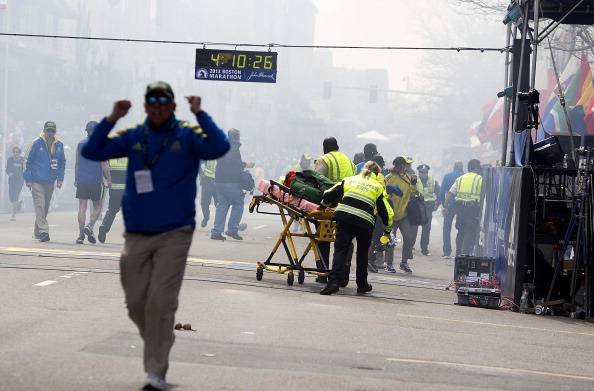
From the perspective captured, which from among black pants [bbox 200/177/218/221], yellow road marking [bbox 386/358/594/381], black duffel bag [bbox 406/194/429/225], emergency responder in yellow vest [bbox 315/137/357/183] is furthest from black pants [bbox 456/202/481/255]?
yellow road marking [bbox 386/358/594/381]

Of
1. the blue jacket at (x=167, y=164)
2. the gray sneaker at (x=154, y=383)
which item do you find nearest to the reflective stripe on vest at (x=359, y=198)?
the blue jacket at (x=167, y=164)

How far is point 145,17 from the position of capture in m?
92.8

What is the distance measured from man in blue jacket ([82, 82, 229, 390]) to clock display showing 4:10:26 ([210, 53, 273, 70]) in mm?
21085

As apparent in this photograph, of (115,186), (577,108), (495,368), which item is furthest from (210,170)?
(495,368)

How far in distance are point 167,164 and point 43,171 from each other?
14.5 meters

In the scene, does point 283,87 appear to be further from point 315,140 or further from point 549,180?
point 549,180

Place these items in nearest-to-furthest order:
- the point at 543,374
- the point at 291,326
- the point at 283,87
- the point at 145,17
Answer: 1. the point at 543,374
2. the point at 291,326
3. the point at 145,17
4. the point at 283,87

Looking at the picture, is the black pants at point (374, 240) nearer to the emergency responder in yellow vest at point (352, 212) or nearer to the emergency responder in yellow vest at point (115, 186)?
the emergency responder in yellow vest at point (115, 186)

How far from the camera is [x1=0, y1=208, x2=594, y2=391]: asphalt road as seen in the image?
9055 millimetres

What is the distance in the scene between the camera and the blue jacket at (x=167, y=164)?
852 cm

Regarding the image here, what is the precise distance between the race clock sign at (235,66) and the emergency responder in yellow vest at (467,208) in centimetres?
515

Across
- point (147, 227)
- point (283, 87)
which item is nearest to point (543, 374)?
point (147, 227)

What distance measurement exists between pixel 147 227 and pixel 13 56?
5266cm

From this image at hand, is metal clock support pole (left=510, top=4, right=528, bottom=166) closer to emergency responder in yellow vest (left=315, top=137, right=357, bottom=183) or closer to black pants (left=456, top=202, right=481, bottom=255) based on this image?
emergency responder in yellow vest (left=315, top=137, right=357, bottom=183)
